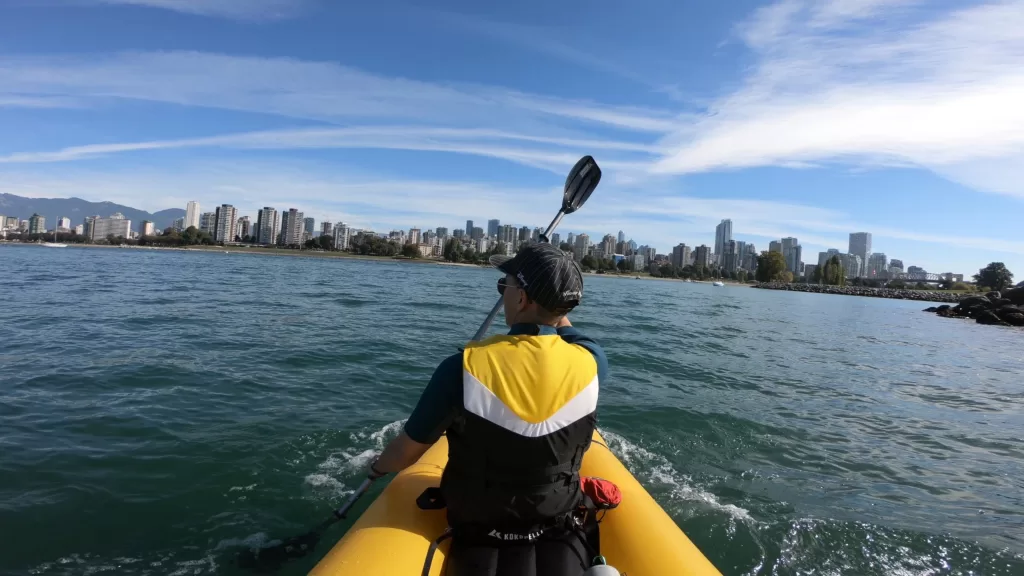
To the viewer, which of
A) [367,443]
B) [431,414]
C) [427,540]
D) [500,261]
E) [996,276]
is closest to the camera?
[431,414]

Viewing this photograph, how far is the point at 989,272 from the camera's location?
332 ft

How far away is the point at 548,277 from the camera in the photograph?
2359mm

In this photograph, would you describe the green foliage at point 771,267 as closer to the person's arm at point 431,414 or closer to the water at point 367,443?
the water at point 367,443

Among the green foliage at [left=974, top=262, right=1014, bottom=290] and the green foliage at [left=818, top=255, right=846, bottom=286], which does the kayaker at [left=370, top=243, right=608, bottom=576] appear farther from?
the green foliage at [left=818, top=255, right=846, bottom=286]

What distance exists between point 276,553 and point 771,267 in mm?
160014

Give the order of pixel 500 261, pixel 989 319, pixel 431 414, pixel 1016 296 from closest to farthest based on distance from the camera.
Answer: pixel 431 414 < pixel 500 261 < pixel 989 319 < pixel 1016 296

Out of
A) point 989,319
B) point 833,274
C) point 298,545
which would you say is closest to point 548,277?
point 298,545

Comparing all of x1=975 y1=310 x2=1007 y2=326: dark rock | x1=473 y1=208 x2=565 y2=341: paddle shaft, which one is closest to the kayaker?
x1=473 y1=208 x2=565 y2=341: paddle shaft

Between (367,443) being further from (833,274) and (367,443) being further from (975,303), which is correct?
(833,274)

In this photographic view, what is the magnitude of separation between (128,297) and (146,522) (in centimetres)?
1775

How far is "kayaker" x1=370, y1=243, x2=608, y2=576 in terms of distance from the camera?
2.17m

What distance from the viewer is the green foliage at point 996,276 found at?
97.4 meters

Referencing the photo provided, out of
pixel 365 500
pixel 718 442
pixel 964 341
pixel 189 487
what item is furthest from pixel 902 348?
pixel 189 487

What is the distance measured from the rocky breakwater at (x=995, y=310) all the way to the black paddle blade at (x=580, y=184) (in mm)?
43207
